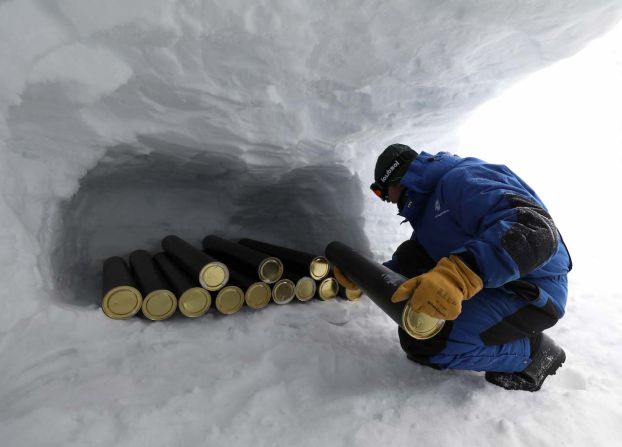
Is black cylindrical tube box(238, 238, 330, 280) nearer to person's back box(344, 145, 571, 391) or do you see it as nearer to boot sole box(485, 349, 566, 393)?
person's back box(344, 145, 571, 391)

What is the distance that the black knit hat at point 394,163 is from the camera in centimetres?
162

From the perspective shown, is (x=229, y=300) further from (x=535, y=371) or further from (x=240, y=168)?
(x=535, y=371)

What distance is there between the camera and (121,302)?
5.57 feet

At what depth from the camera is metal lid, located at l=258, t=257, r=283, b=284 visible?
2.09 meters

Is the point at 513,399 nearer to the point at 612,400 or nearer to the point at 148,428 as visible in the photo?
the point at 612,400

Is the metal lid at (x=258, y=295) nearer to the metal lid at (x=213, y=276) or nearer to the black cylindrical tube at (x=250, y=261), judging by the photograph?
the black cylindrical tube at (x=250, y=261)

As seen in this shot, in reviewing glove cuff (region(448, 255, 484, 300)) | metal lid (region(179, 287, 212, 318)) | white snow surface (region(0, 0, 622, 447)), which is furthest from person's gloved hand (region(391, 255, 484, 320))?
metal lid (region(179, 287, 212, 318))

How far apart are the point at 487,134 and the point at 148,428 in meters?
6.00

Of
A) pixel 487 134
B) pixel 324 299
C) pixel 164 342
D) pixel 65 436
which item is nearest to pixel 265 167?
pixel 324 299

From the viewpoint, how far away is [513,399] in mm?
1356

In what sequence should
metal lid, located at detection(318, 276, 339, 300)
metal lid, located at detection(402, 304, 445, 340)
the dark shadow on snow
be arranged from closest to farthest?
metal lid, located at detection(402, 304, 445, 340) < the dark shadow on snow < metal lid, located at detection(318, 276, 339, 300)

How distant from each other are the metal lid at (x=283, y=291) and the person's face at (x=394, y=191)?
82 cm

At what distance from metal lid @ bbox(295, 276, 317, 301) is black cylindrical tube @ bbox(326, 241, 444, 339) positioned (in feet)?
0.65

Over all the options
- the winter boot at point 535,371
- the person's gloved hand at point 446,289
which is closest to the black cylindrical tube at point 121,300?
the person's gloved hand at point 446,289
